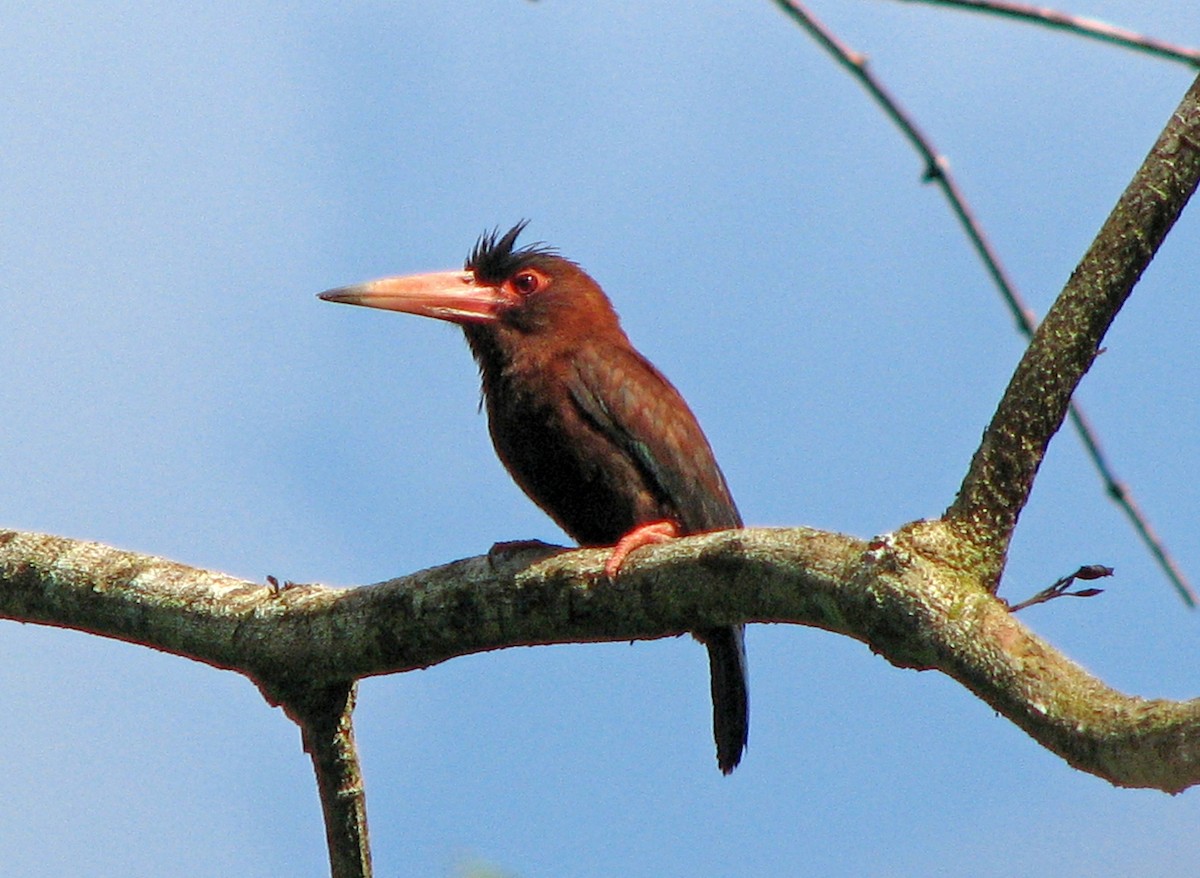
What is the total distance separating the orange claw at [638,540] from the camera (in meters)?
3.64

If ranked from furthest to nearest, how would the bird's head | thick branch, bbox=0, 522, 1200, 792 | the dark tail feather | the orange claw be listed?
the bird's head → the dark tail feather → the orange claw → thick branch, bbox=0, 522, 1200, 792

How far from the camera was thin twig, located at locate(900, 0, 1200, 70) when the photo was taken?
2.03 meters

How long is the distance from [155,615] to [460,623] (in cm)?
89

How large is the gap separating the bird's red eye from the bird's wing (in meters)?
0.60

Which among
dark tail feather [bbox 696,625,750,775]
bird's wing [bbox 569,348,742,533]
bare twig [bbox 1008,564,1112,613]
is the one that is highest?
bird's wing [bbox 569,348,742,533]

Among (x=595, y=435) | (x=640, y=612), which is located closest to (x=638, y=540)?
(x=640, y=612)

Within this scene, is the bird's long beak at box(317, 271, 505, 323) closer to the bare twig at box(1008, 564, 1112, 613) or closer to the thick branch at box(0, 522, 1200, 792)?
the thick branch at box(0, 522, 1200, 792)

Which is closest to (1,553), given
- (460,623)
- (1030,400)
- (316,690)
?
(316,690)

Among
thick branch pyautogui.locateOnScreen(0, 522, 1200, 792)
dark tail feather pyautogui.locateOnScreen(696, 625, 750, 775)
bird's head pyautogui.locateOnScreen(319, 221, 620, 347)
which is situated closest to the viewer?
thick branch pyautogui.locateOnScreen(0, 522, 1200, 792)

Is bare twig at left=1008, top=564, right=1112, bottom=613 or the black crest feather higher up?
the black crest feather

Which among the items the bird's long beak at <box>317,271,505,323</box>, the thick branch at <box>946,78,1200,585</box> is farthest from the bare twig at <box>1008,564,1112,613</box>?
the bird's long beak at <box>317,271,505,323</box>

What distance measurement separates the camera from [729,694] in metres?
4.77

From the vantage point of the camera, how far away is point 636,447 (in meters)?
4.88

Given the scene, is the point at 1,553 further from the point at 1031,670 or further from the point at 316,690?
the point at 1031,670
